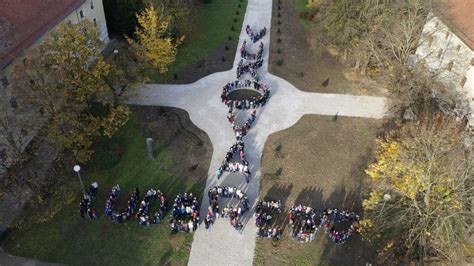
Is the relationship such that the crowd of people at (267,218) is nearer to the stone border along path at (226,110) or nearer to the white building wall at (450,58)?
the stone border along path at (226,110)

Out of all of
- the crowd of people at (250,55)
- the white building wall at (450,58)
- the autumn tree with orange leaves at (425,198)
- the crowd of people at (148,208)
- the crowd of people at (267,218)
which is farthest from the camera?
the crowd of people at (250,55)

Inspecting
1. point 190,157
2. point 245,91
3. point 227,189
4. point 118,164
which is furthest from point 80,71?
point 245,91

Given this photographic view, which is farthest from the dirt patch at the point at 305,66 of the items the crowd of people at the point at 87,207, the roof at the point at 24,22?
the crowd of people at the point at 87,207

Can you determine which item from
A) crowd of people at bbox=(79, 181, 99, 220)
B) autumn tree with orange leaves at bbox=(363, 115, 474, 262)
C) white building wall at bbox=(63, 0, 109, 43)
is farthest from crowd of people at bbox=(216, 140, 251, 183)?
white building wall at bbox=(63, 0, 109, 43)

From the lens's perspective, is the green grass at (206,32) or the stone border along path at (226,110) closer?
the stone border along path at (226,110)

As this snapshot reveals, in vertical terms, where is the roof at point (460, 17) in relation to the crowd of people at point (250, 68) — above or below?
above

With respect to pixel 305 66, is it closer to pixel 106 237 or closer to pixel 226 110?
pixel 226 110

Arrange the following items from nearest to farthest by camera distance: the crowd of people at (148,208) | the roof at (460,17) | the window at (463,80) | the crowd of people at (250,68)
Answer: the crowd of people at (148,208) → the roof at (460,17) → the window at (463,80) → the crowd of people at (250,68)
